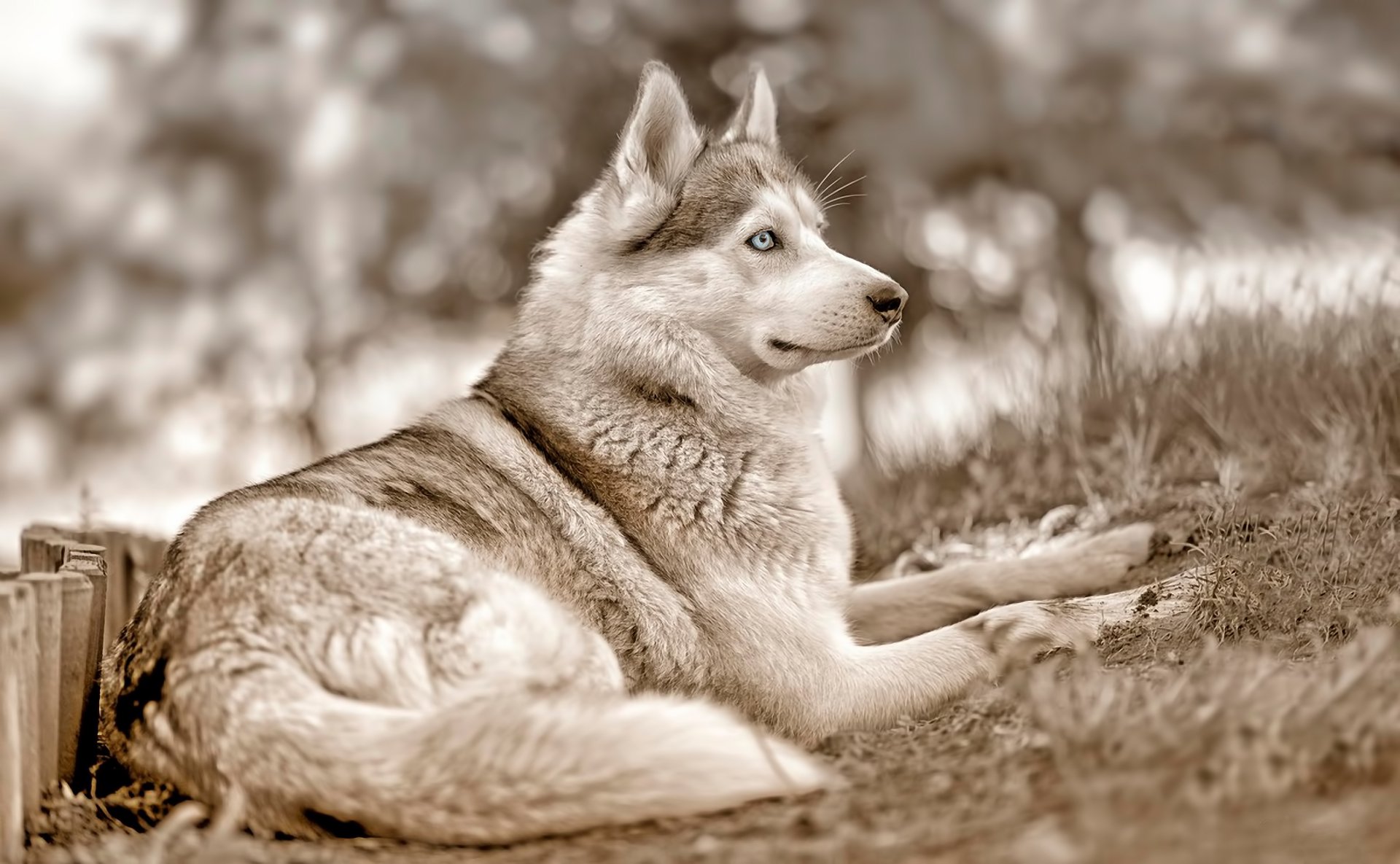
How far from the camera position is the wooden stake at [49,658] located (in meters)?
2.68

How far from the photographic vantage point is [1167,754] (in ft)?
6.98

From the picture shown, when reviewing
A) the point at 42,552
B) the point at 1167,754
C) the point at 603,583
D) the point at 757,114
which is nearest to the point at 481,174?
the point at 757,114

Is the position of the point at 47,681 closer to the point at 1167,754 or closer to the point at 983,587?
the point at 1167,754

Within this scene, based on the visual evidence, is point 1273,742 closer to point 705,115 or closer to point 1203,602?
point 1203,602

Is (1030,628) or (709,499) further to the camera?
(709,499)

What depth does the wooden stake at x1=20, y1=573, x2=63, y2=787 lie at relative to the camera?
8.79 feet

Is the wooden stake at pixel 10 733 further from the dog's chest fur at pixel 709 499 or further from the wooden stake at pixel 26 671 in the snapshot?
the dog's chest fur at pixel 709 499

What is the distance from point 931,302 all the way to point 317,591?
7539 mm

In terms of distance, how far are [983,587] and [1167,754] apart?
190 centimetres

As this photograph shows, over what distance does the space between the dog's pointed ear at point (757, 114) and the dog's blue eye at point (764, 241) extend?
24.3 inches

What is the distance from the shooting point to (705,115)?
9328 millimetres

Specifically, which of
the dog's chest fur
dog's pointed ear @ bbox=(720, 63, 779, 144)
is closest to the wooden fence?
the dog's chest fur

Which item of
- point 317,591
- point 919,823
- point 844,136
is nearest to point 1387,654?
point 919,823

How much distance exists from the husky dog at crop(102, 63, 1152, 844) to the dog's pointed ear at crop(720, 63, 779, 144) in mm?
15
